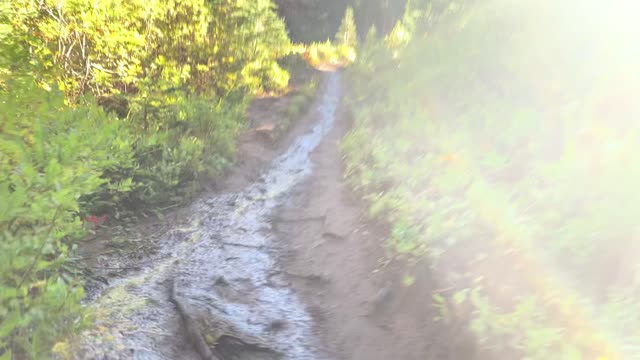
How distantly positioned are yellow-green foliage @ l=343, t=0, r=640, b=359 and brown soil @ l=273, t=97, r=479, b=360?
36cm

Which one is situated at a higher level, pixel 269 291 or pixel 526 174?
pixel 526 174

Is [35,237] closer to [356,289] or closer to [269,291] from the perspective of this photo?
[269,291]

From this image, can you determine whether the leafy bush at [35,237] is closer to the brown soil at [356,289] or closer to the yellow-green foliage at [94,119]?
the yellow-green foliage at [94,119]

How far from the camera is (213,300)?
5.81 m

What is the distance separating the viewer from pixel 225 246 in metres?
7.54

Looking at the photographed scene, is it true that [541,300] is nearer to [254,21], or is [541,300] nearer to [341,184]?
[341,184]

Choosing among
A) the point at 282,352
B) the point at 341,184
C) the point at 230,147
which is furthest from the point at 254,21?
the point at 282,352

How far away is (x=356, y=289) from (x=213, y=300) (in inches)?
72.3

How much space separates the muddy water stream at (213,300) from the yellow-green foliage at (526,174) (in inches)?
69.3

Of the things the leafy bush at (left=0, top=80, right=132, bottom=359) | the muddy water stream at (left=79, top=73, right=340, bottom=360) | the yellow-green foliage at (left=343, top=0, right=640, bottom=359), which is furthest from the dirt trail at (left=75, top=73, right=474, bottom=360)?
the leafy bush at (left=0, top=80, right=132, bottom=359)

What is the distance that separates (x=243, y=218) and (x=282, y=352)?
409 centimetres

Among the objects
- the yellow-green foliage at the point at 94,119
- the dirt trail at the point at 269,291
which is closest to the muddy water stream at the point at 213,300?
the dirt trail at the point at 269,291

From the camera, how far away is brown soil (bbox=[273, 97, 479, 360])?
449cm

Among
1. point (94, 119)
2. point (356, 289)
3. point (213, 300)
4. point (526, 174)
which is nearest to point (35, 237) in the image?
point (213, 300)
